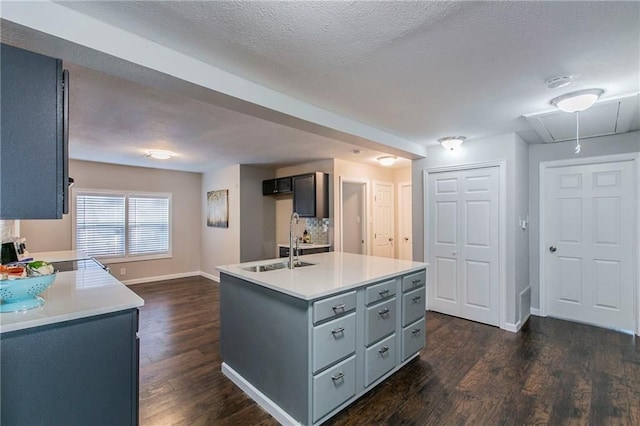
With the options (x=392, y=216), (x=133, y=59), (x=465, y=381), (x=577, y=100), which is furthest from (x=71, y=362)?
(x=392, y=216)

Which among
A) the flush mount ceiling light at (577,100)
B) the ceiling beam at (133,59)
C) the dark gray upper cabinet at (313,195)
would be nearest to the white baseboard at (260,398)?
the ceiling beam at (133,59)

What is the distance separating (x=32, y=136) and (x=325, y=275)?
72.4 inches

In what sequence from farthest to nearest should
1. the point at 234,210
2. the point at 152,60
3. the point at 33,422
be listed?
the point at 234,210 < the point at 152,60 < the point at 33,422

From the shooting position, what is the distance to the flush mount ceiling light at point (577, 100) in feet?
7.63

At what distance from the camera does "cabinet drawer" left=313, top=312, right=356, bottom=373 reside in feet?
6.22

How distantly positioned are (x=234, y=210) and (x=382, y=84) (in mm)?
4401

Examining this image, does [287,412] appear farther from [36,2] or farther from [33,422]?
[36,2]

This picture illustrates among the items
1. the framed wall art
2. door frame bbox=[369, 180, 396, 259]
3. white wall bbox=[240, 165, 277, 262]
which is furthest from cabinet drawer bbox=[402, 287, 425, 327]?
the framed wall art

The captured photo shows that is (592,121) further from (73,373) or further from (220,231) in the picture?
(220,231)

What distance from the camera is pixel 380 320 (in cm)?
238

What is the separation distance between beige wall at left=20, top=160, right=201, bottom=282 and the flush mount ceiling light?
258 inches

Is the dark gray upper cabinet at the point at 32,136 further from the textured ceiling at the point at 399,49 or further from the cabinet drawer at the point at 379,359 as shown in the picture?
the cabinet drawer at the point at 379,359

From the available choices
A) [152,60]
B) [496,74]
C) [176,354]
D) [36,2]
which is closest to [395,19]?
[496,74]

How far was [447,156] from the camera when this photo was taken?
405 cm
